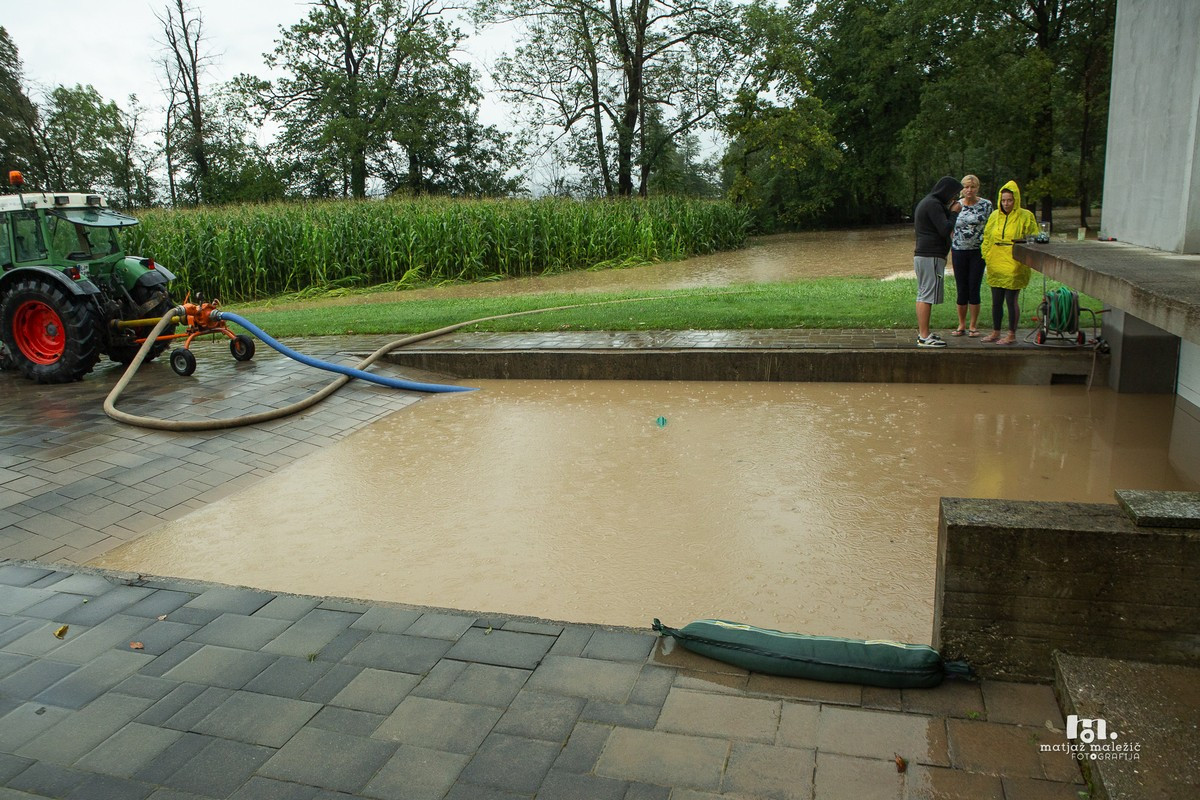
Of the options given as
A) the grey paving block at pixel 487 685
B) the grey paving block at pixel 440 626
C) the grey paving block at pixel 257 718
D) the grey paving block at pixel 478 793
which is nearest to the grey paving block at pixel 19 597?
the grey paving block at pixel 257 718

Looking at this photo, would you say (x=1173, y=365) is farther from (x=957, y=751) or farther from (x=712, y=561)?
(x=957, y=751)

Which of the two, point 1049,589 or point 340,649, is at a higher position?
point 1049,589

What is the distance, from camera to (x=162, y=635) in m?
3.35

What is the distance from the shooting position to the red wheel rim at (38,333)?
28.2 ft

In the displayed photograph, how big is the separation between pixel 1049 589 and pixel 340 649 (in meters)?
2.41

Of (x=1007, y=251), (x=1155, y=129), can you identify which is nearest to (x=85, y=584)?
(x=1007, y=251)

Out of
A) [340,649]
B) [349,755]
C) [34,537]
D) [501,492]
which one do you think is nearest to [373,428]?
[501,492]

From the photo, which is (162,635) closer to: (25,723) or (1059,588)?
(25,723)

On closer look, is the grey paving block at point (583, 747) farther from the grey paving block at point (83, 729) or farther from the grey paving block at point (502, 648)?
the grey paving block at point (83, 729)

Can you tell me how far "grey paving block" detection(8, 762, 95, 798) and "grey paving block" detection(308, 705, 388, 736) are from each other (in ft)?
A: 2.13

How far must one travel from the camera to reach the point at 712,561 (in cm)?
455

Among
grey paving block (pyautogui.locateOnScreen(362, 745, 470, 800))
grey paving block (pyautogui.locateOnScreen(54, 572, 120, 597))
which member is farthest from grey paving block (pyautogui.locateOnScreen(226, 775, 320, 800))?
grey paving block (pyautogui.locateOnScreen(54, 572, 120, 597))

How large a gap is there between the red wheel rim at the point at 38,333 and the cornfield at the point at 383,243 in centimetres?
859

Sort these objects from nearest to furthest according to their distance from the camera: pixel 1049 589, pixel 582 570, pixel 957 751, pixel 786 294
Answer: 1. pixel 957 751
2. pixel 1049 589
3. pixel 582 570
4. pixel 786 294
